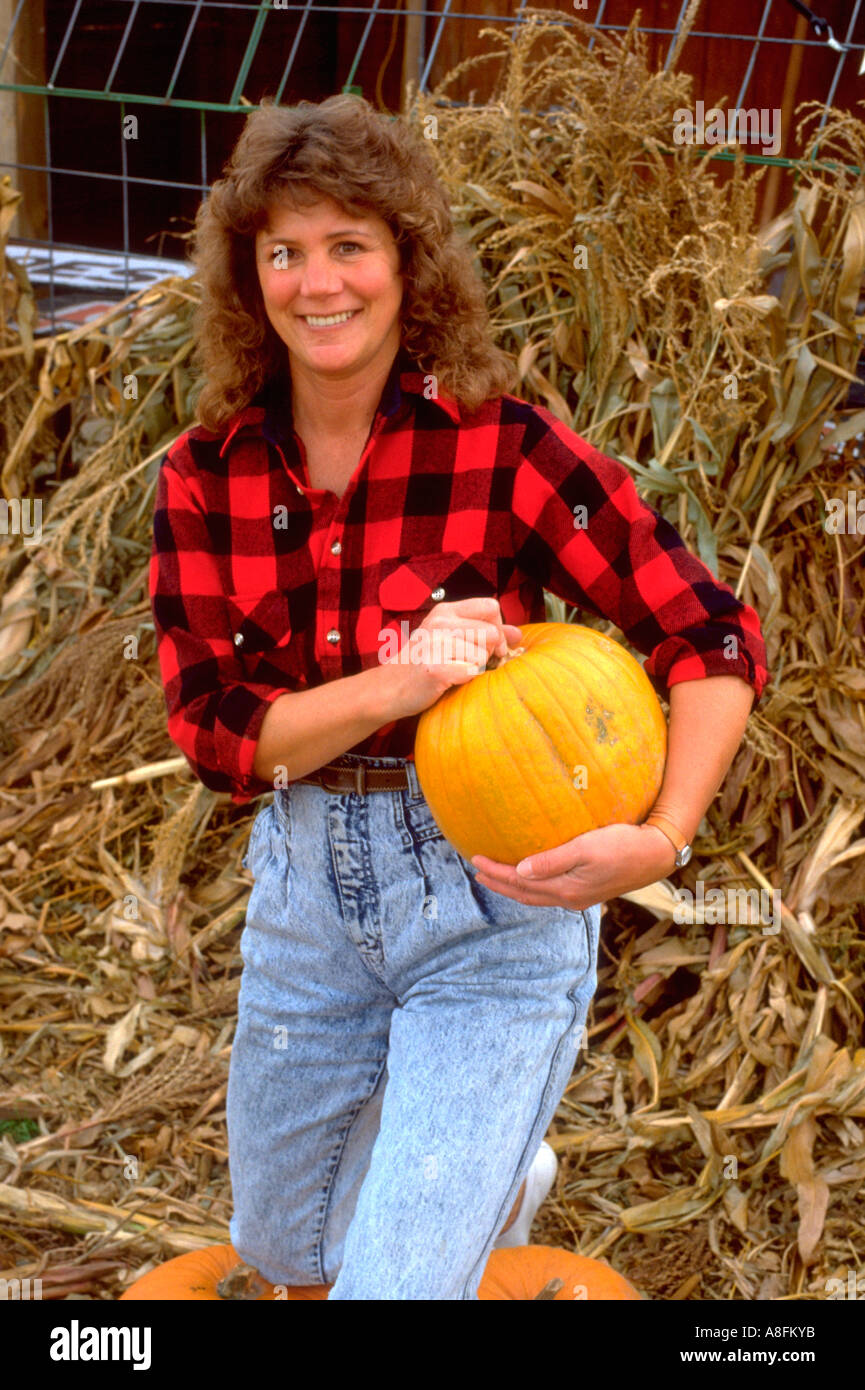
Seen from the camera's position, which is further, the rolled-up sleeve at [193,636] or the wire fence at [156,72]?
the wire fence at [156,72]

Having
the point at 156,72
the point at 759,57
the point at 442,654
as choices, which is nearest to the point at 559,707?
the point at 442,654

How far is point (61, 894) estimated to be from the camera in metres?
3.64

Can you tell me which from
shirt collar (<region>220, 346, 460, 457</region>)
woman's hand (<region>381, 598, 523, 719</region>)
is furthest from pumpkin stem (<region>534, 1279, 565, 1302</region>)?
shirt collar (<region>220, 346, 460, 457</region>)

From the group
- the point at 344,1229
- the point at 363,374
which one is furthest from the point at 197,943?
the point at 363,374

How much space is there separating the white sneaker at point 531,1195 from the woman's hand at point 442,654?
1050 millimetres

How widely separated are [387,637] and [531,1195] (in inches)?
44.3

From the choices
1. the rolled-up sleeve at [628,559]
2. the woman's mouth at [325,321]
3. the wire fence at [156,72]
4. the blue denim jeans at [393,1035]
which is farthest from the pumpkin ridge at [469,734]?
the wire fence at [156,72]

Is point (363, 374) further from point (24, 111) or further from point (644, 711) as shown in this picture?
point (24, 111)

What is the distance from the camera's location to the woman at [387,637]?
1822 millimetres

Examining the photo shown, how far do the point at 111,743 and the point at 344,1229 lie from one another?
1.84 metres

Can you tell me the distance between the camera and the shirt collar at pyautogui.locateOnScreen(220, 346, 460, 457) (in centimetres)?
198

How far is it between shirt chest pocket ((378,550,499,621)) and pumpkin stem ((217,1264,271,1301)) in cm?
115

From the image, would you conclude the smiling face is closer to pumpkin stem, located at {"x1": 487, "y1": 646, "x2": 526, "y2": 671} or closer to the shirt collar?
the shirt collar

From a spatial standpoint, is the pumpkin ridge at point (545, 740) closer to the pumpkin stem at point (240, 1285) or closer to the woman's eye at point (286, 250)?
the woman's eye at point (286, 250)
